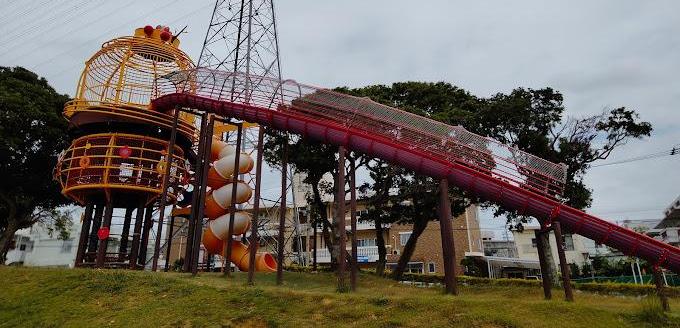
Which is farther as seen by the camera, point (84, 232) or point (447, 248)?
point (84, 232)

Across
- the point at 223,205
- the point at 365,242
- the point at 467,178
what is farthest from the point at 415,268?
the point at 467,178

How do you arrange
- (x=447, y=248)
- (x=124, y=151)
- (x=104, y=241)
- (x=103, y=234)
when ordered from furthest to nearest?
(x=124, y=151)
(x=104, y=241)
(x=103, y=234)
(x=447, y=248)

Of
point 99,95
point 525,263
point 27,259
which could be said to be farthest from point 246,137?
point 27,259

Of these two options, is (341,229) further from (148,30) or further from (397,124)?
(148,30)

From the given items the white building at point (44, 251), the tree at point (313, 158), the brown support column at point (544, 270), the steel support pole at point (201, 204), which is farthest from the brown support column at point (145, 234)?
the white building at point (44, 251)

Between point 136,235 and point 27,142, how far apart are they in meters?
12.1

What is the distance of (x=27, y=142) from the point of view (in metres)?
29.3

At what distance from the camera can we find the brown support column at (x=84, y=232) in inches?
932

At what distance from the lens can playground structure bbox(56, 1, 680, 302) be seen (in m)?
16.4

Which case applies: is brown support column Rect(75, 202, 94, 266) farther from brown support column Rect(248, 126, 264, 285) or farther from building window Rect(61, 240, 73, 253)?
building window Rect(61, 240, 73, 253)

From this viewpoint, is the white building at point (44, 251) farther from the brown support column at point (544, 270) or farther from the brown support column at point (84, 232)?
the brown support column at point (544, 270)

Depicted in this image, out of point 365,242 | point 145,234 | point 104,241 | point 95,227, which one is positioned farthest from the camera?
point 365,242

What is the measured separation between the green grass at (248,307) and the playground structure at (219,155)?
8.74 feet

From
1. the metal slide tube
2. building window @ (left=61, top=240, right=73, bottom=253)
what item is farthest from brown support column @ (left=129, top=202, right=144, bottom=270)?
building window @ (left=61, top=240, right=73, bottom=253)
